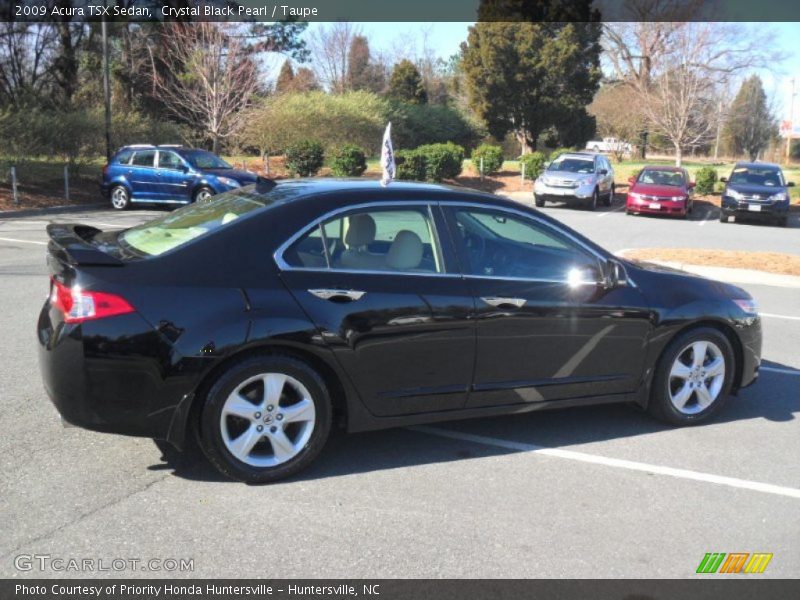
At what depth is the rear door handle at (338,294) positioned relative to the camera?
4.15 meters

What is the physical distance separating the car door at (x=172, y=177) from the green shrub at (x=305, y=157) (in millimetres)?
8704

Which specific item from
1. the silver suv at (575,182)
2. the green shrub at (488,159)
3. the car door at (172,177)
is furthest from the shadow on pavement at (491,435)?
the green shrub at (488,159)

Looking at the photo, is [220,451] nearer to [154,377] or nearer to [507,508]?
[154,377]

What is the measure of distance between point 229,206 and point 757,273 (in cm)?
946

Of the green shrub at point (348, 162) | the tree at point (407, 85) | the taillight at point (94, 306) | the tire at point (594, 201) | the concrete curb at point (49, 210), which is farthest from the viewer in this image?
the tree at point (407, 85)

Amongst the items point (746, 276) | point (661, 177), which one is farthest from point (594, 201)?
point (746, 276)

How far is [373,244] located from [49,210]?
698 inches

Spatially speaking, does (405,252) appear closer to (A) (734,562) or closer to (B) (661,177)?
(A) (734,562)

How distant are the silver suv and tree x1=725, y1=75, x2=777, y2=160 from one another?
41224 millimetres

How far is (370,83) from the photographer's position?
188 feet

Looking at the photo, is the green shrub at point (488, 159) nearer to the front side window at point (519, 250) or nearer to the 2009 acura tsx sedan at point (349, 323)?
the 2009 acura tsx sedan at point (349, 323)

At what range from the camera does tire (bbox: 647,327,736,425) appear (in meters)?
5.09

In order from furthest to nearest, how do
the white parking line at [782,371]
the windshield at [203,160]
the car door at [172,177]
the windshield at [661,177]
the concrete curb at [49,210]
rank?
1. the windshield at [661,177]
2. the windshield at [203,160]
3. the car door at [172,177]
4. the concrete curb at [49,210]
5. the white parking line at [782,371]
